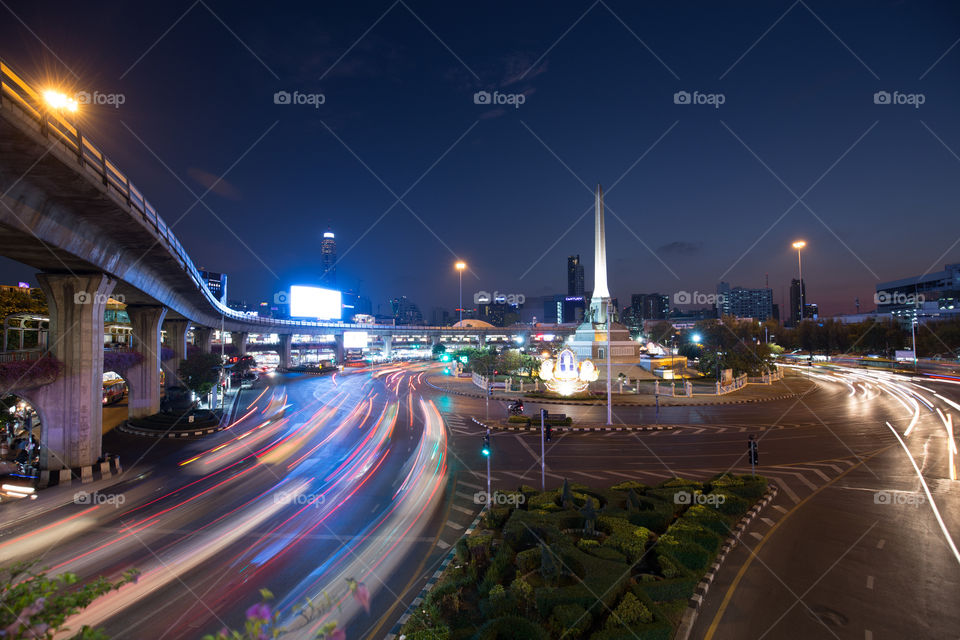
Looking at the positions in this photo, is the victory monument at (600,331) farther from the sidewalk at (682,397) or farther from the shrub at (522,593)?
the shrub at (522,593)

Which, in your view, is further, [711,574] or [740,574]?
[740,574]

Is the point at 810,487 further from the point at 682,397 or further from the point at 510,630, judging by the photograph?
the point at 682,397

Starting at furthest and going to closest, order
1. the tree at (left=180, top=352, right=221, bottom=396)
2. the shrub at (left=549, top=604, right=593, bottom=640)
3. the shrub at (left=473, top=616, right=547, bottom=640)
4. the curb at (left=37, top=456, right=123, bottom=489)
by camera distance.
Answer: the tree at (left=180, top=352, right=221, bottom=396) < the curb at (left=37, top=456, right=123, bottom=489) < the shrub at (left=549, top=604, right=593, bottom=640) < the shrub at (left=473, top=616, right=547, bottom=640)

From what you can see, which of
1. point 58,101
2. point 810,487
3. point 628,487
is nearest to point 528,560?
point 628,487

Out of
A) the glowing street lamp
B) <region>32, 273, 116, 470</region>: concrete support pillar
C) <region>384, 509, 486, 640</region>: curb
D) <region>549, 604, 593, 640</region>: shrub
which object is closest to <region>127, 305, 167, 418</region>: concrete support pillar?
<region>32, 273, 116, 470</region>: concrete support pillar

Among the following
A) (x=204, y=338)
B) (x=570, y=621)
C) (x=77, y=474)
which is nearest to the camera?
(x=570, y=621)

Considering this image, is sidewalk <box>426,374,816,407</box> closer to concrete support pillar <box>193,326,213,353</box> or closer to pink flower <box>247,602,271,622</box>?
concrete support pillar <box>193,326,213,353</box>
